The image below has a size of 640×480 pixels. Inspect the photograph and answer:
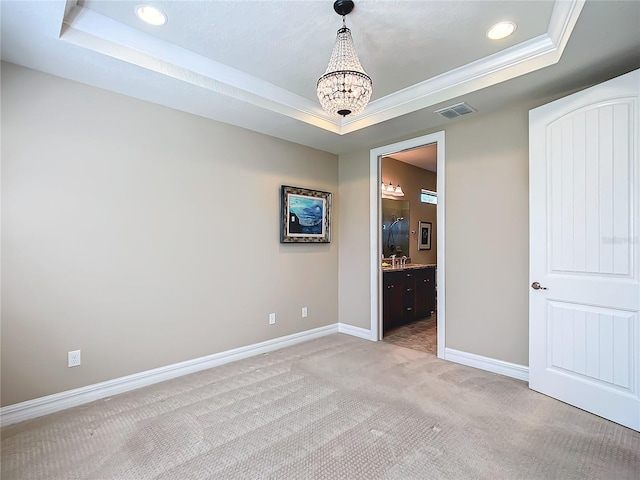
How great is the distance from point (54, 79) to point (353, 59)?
2213 mm

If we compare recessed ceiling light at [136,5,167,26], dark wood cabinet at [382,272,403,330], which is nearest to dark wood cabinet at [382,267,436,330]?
dark wood cabinet at [382,272,403,330]

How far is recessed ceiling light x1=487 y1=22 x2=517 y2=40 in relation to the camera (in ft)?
7.21

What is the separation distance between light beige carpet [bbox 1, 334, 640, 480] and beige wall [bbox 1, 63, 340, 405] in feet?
1.45

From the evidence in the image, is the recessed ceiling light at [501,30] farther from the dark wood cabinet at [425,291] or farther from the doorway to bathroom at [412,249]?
the dark wood cabinet at [425,291]

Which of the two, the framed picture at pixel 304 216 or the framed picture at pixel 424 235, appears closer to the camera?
the framed picture at pixel 304 216

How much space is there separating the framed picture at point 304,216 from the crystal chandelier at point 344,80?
1.91 m

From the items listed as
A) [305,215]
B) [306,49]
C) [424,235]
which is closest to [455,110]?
[306,49]

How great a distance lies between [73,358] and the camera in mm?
2508

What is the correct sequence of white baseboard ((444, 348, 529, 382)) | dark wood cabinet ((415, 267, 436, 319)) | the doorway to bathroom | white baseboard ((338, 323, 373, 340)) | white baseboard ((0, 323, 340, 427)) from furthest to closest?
1. dark wood cabinet ((415, 267, 436, 319))
2. white baseboard ((338, 323, 373, 340))
3. the doorway to bathroom
4. white baseboard ((444, 348, 529, 382))
5. white baseboard ((0, 323, 340, 427))

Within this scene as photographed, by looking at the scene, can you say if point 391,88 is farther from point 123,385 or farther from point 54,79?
point 123,385

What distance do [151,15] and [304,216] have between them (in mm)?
2485

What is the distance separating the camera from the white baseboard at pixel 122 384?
229 cm

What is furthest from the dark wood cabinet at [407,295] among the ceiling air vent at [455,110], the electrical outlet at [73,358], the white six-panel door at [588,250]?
the electrical outlet at [73,358]

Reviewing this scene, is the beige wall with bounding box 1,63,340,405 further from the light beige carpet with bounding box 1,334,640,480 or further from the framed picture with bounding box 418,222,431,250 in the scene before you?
the framed picture with bounding box 418,222,431,250
